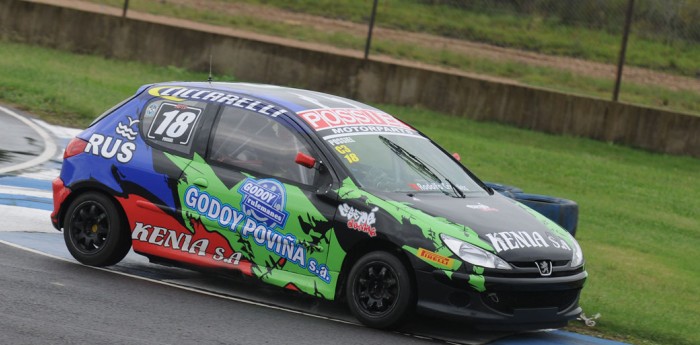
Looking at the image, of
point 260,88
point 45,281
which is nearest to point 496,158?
point 260,88

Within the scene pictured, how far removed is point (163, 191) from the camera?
9.01 metres

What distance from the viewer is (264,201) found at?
8.57 m

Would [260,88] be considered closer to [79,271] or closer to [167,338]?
[79,271]

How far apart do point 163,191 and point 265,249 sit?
0.97 m

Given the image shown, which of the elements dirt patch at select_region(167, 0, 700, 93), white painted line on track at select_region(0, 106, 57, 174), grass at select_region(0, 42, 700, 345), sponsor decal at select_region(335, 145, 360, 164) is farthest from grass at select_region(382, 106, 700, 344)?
white painted line on track at select_region(0, 106, 57, 174)

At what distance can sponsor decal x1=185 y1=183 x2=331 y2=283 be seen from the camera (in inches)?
332

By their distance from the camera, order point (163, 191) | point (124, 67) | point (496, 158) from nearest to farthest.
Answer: point (163, 191) < point (496, 158) < point (124, 67)

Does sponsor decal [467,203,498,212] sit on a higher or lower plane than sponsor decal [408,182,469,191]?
lower

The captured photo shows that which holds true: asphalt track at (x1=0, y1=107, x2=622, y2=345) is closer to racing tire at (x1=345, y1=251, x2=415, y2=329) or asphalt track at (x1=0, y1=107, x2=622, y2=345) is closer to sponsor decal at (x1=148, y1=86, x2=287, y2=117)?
racing tire at (x1=345, y1=251, x2=415, y2=329)

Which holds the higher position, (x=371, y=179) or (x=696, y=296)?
(x=371, y=179)

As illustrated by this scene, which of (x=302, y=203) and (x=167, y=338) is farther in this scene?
(x=302, y=203)

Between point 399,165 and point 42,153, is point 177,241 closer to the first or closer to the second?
point 399,165

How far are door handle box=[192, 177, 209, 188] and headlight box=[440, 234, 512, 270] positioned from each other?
1.87 meters

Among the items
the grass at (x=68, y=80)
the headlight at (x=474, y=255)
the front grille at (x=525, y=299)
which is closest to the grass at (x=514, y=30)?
the grass at (x=68, y=80)
